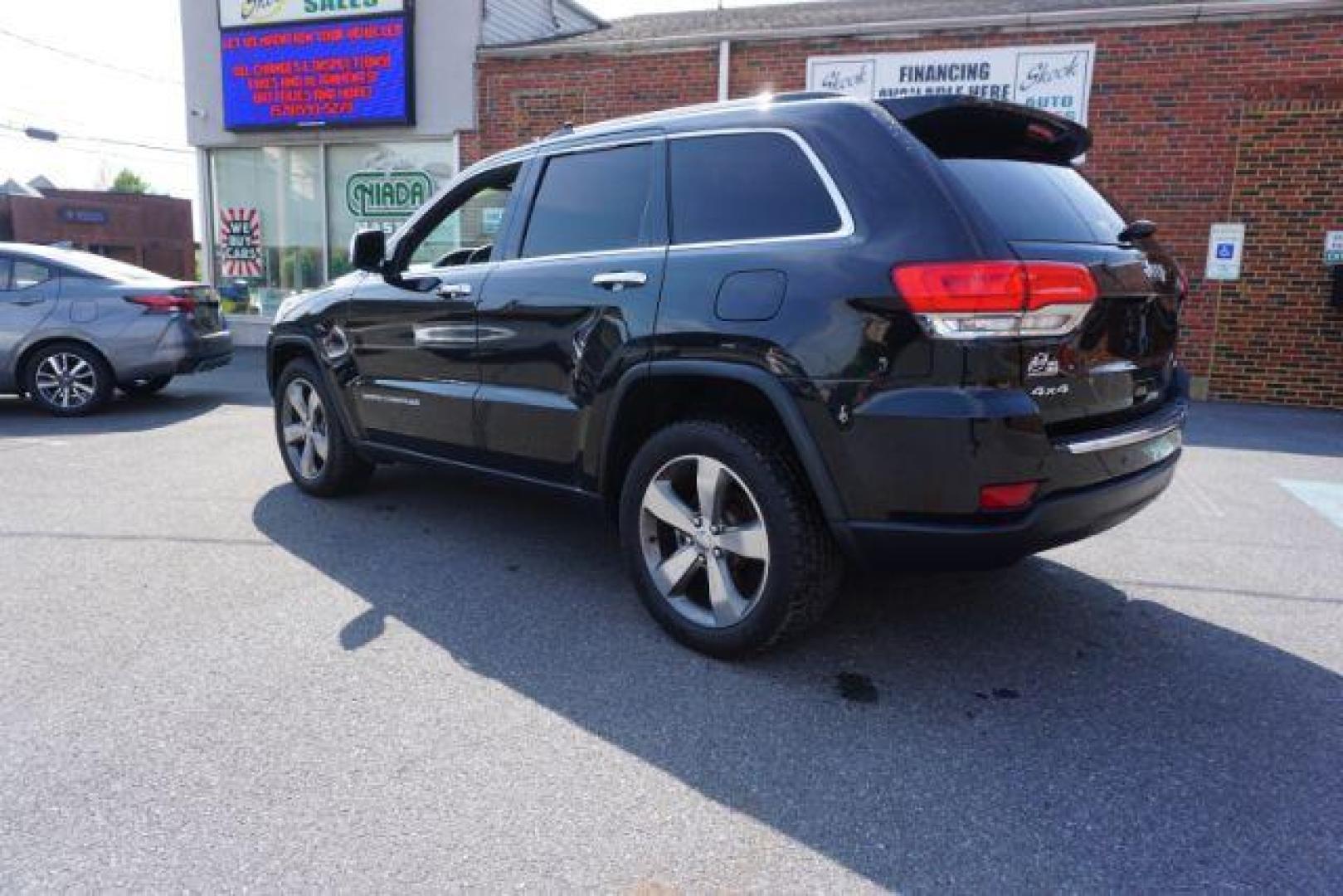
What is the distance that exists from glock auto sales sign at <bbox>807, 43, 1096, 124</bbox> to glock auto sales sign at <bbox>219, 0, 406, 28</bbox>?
628cm

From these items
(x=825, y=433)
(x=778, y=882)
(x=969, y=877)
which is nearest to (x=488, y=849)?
(x=778, y=882)

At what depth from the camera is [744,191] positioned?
3.13 metres

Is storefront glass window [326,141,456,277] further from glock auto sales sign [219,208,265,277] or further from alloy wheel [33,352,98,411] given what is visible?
alloy wheel [33,352,98,411]

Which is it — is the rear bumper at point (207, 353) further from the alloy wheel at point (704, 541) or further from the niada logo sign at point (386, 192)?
the alloy wheel at point (704, 541)

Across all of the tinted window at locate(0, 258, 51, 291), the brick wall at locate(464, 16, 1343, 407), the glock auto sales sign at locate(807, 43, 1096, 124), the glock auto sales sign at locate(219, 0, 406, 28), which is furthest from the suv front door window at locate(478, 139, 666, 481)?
the glock auto sales sign at locate(219, 0, 406, 28)

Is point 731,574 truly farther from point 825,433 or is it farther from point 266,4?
point 266,4

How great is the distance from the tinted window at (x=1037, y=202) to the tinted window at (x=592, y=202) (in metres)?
1.22

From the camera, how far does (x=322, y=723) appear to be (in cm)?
274

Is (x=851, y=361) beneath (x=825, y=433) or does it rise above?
above

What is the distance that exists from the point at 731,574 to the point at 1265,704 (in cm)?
172

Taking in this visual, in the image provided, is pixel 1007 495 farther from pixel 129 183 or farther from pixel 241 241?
pixel 129 183

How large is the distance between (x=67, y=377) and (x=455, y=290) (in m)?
6.06

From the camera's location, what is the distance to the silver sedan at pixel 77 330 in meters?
8.13

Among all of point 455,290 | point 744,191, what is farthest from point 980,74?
point 744,191
